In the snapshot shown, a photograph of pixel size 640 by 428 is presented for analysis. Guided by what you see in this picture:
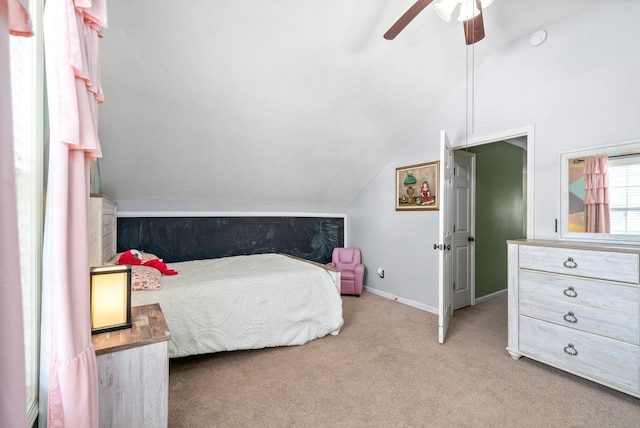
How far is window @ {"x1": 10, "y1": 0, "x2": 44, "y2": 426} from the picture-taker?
106 centimetres

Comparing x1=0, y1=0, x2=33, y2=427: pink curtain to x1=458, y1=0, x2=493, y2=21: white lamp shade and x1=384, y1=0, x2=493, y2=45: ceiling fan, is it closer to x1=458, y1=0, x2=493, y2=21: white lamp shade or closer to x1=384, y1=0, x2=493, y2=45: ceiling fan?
x1=384, y1=0, x2=493, y2=45: ceiling fan

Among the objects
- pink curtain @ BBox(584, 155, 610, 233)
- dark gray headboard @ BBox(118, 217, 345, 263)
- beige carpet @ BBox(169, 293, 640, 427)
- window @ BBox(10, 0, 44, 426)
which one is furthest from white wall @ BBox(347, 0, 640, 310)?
window @ BBox(10, 0, 44, 426)

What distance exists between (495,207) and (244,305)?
147 inches

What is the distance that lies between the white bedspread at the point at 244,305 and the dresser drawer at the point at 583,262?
1705 mm

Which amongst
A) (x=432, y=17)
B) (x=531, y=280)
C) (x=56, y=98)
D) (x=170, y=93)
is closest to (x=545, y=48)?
(x=432, y=17)

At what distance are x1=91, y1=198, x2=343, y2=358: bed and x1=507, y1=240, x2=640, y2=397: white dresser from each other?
1.59 m

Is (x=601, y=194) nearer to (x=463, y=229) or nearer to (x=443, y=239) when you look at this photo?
(x=443, y=239)

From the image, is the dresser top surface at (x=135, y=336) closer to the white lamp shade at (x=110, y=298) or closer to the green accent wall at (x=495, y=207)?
the white lamp shade at (x=110, y=298)

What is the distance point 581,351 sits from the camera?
2.22 meters

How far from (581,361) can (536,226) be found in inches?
46.2

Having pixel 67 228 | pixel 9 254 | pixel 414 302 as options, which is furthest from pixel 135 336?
pixel 414 302

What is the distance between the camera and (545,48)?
2869mm

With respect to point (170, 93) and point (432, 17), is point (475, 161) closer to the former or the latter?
point (432, 17)

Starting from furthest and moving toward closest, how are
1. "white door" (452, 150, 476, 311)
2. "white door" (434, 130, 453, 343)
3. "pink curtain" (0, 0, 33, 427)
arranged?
"white door" (452, 150, 476, 311) < "white door" (434, 130, 453, 343) < "pink curtain" (0, 0, 33, 427)
